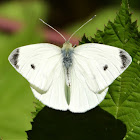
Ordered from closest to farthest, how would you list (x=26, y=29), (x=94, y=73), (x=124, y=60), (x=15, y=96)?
1. (x=124, y=60)
2. (x=94, y=73)
3. (x=15, y=96)
4. (x=26, y=29)

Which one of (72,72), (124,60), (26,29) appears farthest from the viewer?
(26,29)

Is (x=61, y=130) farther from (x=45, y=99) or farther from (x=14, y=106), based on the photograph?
(x=14, y=106)

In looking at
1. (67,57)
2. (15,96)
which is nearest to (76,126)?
(67,57)

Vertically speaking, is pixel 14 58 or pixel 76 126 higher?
pixel 14 58

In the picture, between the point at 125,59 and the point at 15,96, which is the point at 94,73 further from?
the point at 15,96

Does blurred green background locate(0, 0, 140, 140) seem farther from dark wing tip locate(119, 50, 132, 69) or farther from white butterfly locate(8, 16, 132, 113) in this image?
dark wing tip locate(119, 50, 132, 69)

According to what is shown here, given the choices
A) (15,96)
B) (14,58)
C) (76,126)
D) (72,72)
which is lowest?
(15,96)
